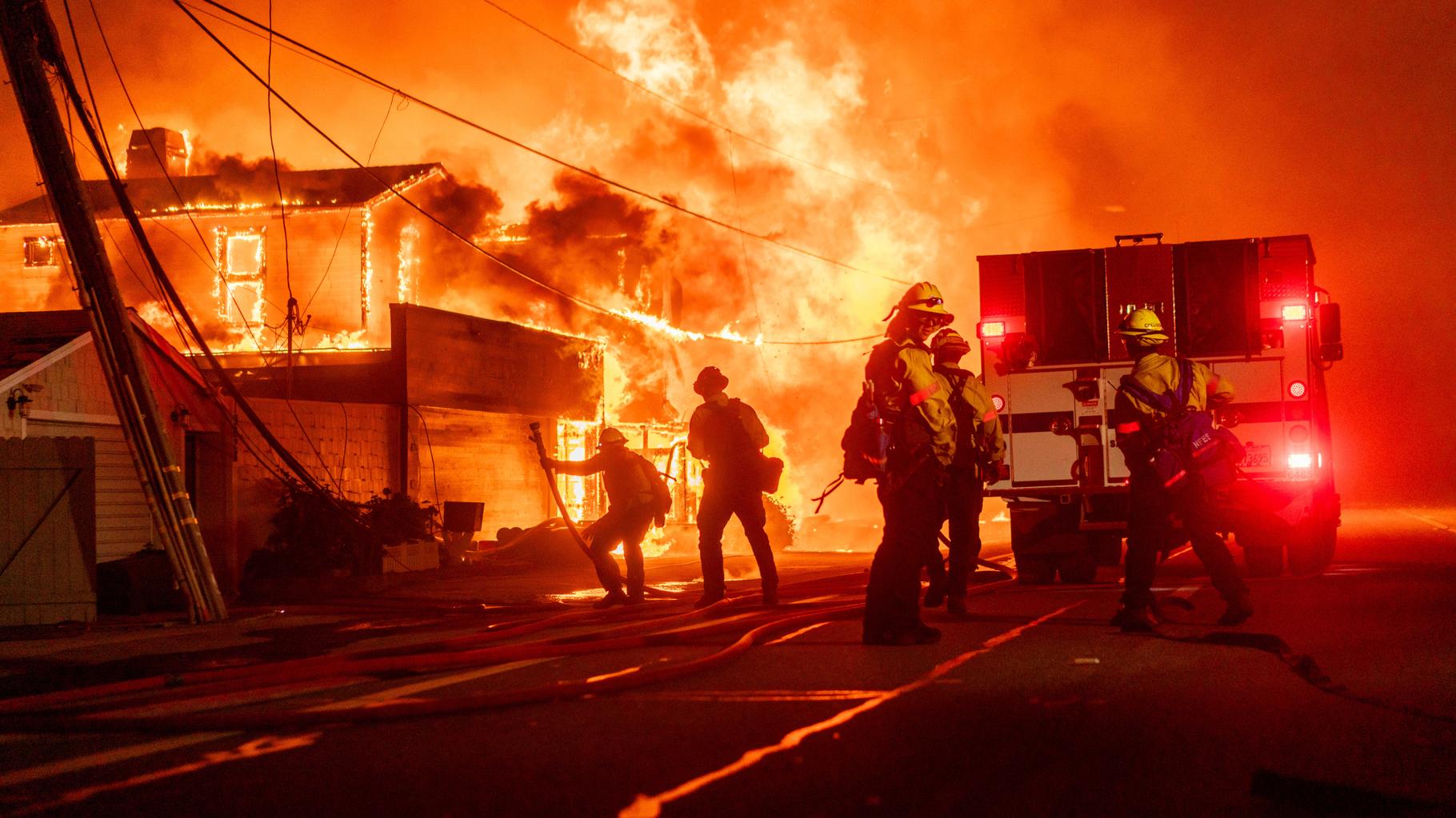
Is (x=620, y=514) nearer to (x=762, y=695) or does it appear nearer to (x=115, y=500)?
(x=762, y=695)

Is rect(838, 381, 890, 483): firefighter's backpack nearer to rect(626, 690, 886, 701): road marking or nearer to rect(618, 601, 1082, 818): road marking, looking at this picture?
rect(618, 601, 1082, 818): road marking

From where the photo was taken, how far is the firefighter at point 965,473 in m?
10.3

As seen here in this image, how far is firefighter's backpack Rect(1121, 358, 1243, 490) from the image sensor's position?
8.74 metres

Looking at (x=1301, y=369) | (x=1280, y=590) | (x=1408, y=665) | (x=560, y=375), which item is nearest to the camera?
(x=1408, y=665)

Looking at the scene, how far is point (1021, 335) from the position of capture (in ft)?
44.2

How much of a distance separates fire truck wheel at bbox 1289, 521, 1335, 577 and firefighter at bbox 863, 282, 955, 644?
5.98 meters

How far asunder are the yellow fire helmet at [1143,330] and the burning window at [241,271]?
1039 inches

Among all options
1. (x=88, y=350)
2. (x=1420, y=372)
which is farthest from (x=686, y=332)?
(x=1420, y=372)

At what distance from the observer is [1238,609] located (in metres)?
8.79

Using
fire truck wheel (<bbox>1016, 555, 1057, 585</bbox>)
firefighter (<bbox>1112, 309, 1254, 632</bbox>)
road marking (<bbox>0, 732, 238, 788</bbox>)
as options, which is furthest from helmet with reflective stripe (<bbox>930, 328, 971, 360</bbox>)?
road marking (<bbox>0, 732, 238, 788</bbox>)

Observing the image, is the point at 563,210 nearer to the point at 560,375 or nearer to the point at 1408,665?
the point at 560,375

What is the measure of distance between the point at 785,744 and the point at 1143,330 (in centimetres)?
497

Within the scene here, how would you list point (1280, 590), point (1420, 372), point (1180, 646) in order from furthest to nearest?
point (1420, 372), point (1280, 590), point (1180, 646)

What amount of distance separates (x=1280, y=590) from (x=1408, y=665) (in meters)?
4.89
